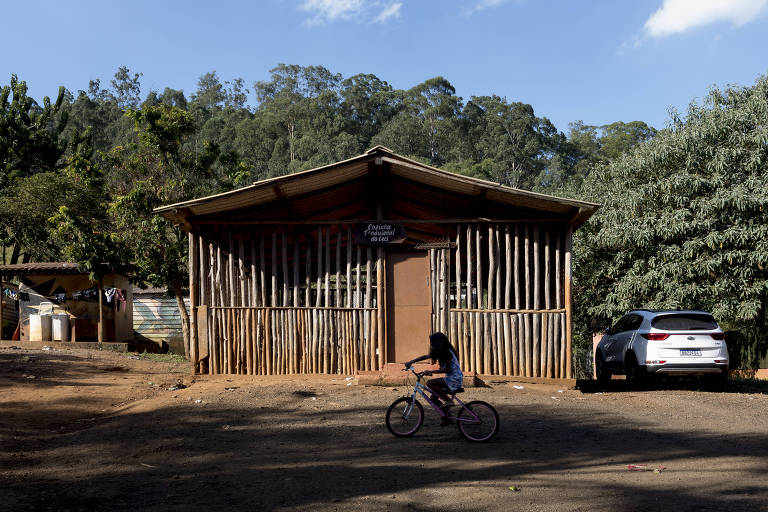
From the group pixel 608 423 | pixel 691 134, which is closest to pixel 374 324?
pixel 608 423

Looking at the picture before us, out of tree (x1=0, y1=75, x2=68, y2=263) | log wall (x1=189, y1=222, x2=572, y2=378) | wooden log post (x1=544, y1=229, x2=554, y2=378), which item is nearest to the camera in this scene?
wooden log post (x1=544, y1=229, x2=554, y2=378)

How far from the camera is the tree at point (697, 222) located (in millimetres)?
17484

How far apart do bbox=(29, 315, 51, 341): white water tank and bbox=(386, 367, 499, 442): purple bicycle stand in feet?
58.6

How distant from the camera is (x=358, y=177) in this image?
1282cm

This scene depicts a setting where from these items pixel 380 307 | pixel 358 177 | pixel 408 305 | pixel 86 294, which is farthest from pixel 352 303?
pixel 86 294

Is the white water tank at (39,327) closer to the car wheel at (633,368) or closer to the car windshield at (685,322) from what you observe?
the car wheel at (633,368)

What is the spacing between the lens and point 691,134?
60.5 feet

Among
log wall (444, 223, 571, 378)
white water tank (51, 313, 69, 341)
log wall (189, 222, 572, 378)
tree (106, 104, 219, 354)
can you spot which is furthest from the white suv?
white water tank (51, 313, 69, 341)

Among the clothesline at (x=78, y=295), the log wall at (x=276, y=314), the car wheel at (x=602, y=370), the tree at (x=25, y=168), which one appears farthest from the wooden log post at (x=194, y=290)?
the tree at (x=25, y=168)

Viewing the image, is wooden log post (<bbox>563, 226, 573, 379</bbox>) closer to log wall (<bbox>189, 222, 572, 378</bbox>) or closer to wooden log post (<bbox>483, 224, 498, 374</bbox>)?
log wall (<bbox>189, 222, 572, 378</bbox>)

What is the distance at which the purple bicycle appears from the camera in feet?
26.3

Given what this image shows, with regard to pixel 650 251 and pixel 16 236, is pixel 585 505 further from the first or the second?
pixel 16 236

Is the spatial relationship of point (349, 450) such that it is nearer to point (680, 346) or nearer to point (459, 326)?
point (459, 326)

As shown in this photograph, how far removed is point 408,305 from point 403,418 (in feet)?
16.4
